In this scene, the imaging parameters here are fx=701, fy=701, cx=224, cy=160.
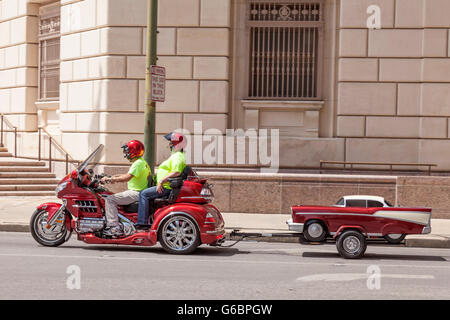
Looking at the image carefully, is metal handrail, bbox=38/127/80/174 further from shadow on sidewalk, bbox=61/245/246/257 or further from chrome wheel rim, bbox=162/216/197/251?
chrome wheel rim, bbox=162/216/197/251

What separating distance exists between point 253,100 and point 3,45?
9412 millimetres

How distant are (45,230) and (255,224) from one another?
14.8 feet

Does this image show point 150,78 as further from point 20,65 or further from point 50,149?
point 20,65

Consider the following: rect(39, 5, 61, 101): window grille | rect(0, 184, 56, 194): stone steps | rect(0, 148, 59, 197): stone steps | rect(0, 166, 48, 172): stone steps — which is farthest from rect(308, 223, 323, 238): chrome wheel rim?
rect(39, 5, 61, 101): window grille

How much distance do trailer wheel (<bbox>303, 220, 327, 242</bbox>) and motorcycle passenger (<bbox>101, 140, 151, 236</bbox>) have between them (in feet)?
8.18

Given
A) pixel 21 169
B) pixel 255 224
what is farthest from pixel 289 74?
pixel 21 169

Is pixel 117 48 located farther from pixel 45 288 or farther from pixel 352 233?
pixel 45 288

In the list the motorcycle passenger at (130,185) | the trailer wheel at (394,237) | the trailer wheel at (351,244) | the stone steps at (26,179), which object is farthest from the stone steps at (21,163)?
the trailer wheel at (394,237)

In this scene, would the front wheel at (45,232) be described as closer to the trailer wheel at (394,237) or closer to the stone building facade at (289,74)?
the trailer wheel at (394,237)

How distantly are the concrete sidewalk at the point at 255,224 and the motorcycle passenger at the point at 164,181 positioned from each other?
77.2 inches

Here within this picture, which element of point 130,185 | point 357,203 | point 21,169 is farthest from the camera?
point 21,169

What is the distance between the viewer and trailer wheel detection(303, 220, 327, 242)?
10.1 m

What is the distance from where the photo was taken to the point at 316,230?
1015 cm
